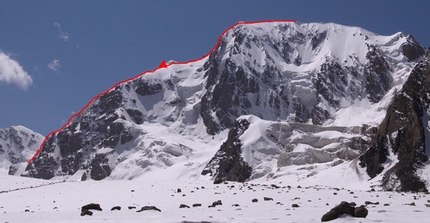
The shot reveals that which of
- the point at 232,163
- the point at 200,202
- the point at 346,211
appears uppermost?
the point at 232,163

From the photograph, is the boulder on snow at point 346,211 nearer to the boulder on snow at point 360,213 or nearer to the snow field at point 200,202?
the boulder on snow at point 360,213

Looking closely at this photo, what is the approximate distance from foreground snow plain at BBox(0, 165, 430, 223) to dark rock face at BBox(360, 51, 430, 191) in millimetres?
28823

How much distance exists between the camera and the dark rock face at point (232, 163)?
11194cm

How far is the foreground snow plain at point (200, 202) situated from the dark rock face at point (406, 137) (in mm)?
28823

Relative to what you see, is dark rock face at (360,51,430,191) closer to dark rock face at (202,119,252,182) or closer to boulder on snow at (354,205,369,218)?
dark rock face at (202,119,252,182)

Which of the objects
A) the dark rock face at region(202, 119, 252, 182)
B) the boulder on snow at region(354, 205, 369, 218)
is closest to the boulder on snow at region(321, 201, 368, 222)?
the boulder on snow at region(354, 205, 369, 218)

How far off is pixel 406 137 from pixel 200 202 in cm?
5069

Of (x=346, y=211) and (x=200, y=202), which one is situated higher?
(x=200, y=202)

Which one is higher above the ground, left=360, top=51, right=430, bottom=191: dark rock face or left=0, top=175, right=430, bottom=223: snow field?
left=360, top=51, right=430, bottom=191: dark rock face

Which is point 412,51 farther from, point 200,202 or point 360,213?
point 360,213

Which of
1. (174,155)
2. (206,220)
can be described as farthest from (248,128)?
(206,220)

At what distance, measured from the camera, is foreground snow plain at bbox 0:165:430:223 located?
17891 millimetres

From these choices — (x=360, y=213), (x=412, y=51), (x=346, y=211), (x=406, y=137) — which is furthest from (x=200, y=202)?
(x=412, y=51)

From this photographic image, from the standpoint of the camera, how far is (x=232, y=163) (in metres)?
122
